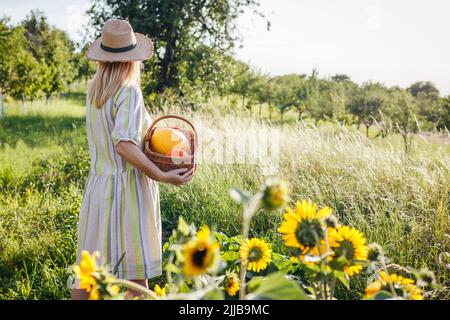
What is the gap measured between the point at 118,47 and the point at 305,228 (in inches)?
56.0

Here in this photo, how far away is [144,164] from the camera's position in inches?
79.4

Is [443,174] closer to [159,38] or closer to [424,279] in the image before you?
[424,279]

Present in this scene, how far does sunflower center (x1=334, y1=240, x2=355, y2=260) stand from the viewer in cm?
124

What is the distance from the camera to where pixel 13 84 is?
13.4 metres

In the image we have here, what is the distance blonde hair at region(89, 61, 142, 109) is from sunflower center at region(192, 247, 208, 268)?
132cm

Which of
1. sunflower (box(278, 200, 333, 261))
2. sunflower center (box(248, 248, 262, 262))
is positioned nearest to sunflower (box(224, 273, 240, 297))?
sunflower center (box(248, 248, 262, 262))

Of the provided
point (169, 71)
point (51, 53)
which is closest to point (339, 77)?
point (169, 71)

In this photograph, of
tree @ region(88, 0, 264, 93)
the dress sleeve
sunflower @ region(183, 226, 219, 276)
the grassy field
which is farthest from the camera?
tree @ region(88, 0, 264, 93)

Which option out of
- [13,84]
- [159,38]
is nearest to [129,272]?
[159,38]

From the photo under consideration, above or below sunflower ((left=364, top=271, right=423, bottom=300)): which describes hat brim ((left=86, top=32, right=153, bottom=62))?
above

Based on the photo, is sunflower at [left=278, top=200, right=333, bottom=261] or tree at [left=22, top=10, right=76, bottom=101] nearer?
sunflower at [left=278, top=200, right=333, bottom=261]

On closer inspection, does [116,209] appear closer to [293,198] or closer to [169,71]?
[293,198]

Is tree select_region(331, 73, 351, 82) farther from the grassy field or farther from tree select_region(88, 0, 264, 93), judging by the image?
the grassy field

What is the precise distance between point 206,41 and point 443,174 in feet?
27.2
